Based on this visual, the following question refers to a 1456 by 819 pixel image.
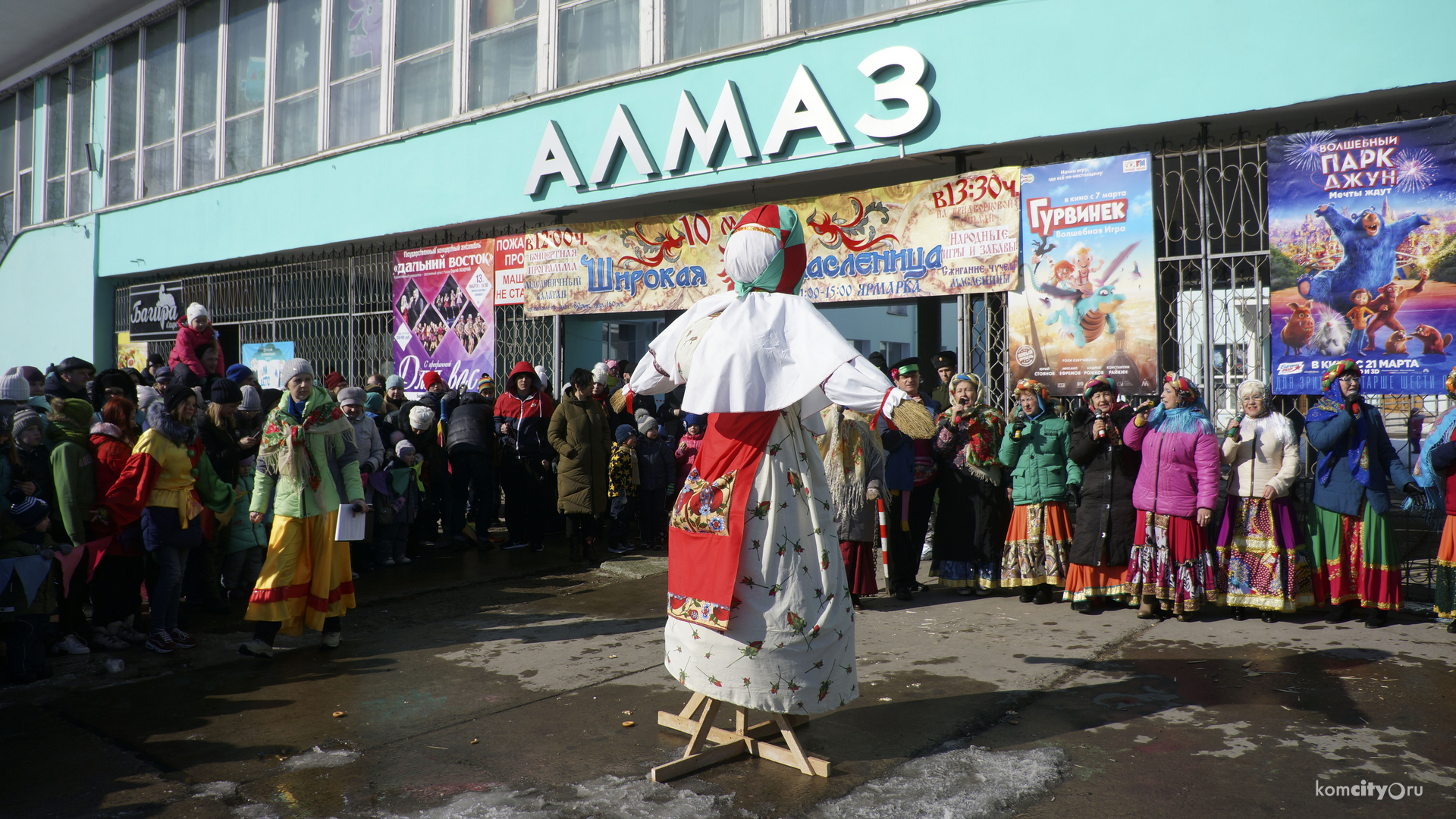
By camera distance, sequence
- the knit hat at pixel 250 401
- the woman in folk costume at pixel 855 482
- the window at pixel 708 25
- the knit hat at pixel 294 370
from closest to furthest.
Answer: the knit hat at pixel 294 370, the woman in folk costume at pixel 855 482, the knit hat at pixel 250 401, the window at pixel 708 25

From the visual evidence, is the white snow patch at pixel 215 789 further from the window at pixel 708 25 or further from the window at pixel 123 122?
the window at pixel 123 122

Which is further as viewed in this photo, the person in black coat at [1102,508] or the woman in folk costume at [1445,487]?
the person in black coat at [1102,508]

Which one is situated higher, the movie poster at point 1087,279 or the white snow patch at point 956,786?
the movie poster at point 1087,279

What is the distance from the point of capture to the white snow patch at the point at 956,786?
348 cm

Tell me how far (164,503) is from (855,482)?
14.1ft

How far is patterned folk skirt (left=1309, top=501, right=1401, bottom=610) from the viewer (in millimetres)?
6195

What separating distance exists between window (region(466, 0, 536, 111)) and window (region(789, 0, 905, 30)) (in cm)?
363

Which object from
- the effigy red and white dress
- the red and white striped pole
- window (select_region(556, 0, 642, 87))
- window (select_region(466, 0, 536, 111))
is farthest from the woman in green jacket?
the effigy red and white dress

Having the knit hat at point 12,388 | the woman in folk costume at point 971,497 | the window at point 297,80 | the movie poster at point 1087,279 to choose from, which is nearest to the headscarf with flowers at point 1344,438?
the movie poster at point 1087,279

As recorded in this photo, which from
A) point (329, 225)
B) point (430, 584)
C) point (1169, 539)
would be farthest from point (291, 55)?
point (1169, 539)

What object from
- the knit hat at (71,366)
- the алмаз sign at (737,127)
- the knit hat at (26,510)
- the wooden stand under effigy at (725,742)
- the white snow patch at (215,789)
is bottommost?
the white snow patch at (215,789)

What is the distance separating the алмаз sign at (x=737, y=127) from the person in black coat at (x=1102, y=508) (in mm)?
3230

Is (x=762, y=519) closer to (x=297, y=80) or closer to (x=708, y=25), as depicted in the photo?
(x=708, y=25)

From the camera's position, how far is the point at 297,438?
18.6 feet
